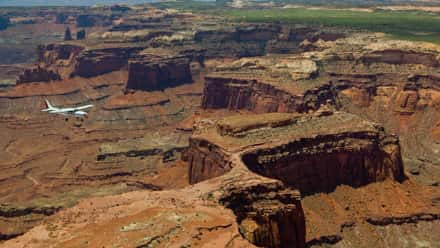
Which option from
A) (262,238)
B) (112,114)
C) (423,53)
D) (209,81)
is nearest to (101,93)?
(112,114)

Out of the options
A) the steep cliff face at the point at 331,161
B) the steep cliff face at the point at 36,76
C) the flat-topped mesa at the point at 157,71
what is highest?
the steep cliff face at the point at 331,161

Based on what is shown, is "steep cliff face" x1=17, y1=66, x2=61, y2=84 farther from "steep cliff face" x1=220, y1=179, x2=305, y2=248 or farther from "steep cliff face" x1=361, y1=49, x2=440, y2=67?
"steep cliff face" x1=220, y1=179, x2=305, y2=248

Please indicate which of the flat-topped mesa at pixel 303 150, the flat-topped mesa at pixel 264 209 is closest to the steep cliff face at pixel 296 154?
the flat-topped mesa at pixel 303 150

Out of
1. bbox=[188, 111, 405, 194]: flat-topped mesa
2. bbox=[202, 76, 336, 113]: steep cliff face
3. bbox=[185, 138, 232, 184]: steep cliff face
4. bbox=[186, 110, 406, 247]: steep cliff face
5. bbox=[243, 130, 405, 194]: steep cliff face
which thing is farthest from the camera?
bbox=[202, 76, 336, 113]: steep cliff face

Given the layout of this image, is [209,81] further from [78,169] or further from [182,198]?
[182,198]

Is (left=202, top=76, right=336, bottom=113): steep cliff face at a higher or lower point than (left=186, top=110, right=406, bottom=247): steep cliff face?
lower

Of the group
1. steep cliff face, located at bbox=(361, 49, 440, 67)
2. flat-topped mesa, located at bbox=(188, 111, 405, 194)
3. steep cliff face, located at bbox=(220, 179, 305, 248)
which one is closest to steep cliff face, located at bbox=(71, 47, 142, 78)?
steep cliff face, located at bbox=(361, 49, 440, 67)

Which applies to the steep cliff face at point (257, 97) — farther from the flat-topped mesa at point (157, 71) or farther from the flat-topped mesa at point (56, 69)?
the flat-topped mesa at point (56, 69)
